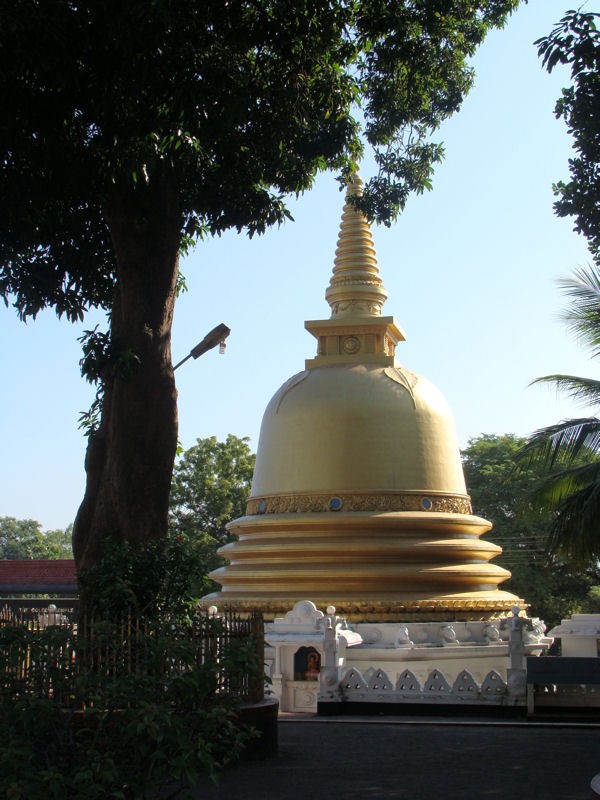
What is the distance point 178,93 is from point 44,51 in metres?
1.37

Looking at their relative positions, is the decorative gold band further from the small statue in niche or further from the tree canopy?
the tree canopy

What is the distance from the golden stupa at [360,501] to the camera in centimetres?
2109

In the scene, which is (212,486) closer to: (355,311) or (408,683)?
(355,311)

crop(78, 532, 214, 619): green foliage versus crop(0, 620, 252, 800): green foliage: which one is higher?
crop(78, 532, 214, 619): green foliage

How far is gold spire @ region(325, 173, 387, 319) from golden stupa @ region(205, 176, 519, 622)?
0.19 ft

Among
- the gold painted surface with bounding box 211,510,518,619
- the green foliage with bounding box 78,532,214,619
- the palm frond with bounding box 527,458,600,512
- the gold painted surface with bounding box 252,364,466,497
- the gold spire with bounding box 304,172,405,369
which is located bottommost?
the green foliage with bounding box 78,532,214,619

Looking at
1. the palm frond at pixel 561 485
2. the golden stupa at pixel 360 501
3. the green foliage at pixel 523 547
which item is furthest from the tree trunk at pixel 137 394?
the green foliage at pixel 523 547

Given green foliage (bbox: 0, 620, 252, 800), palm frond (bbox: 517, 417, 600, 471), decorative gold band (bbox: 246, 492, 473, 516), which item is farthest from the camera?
decorative gold band (bbox: 246, 492, 473, 516)

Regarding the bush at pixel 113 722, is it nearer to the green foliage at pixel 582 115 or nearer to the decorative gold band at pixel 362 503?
the green foliage at pixel 582 115

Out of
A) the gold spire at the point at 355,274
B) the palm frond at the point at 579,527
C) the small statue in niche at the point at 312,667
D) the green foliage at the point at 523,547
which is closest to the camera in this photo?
the palm frond at the point at 579,527

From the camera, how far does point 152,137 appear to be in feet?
36.1

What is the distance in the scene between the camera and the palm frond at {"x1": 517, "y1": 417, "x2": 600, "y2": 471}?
1586 cm

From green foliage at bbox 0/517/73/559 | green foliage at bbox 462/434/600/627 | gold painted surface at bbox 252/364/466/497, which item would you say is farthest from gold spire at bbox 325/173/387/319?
green foliage at bbox 0/517/73/559

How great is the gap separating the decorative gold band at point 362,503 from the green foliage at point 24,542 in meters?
74.3
